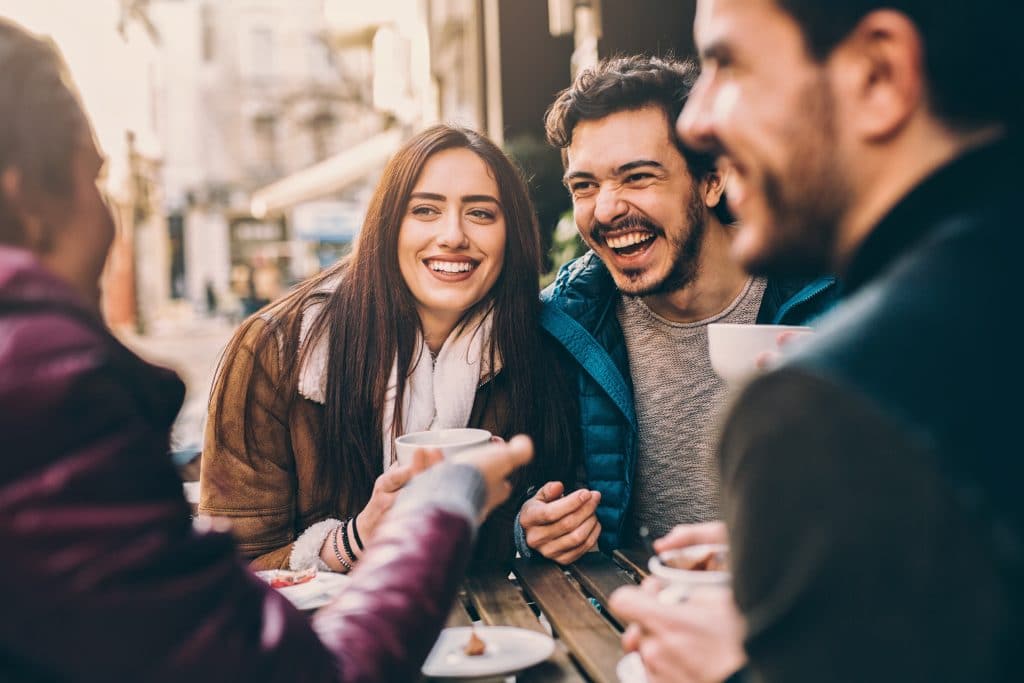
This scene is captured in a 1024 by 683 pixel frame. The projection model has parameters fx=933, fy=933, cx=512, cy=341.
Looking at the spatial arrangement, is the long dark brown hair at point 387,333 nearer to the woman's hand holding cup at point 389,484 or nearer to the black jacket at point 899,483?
the woman's hand holding cup at point 389,484

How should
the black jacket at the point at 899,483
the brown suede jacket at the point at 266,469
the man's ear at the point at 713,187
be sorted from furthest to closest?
the man's ear at the point at 713,187 < the brown suede jacket at the point at 266,469 < the black jacket at the point at 899,483

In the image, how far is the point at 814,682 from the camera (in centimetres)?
94

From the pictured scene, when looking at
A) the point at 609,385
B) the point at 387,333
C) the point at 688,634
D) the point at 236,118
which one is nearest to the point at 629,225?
the point at 609,385

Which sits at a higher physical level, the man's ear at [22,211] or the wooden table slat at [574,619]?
the man's ear at [22,211]

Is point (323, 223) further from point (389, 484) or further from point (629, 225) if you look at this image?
point (389, 484)

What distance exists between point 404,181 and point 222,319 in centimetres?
2703

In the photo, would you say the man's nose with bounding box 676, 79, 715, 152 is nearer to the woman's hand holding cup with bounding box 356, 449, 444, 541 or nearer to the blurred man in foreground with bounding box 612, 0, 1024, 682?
the blurred man in foreground with bounding box 612, 0, 1024, 682

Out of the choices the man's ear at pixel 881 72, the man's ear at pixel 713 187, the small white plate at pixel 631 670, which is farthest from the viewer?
the man's ear at pixel 713 187

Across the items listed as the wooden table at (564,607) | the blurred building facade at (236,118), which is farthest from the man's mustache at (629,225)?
the blurred building facade at (236,118)

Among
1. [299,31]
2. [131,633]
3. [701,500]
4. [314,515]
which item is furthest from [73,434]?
[299,31]

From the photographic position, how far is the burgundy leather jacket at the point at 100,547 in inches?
38.0

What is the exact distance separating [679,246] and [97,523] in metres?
2.55

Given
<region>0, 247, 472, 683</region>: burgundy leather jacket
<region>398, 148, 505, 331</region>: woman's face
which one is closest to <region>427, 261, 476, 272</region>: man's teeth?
<region>398, 148, 505, 331</region>: woman's face

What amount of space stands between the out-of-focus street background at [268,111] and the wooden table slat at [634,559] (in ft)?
4.39
